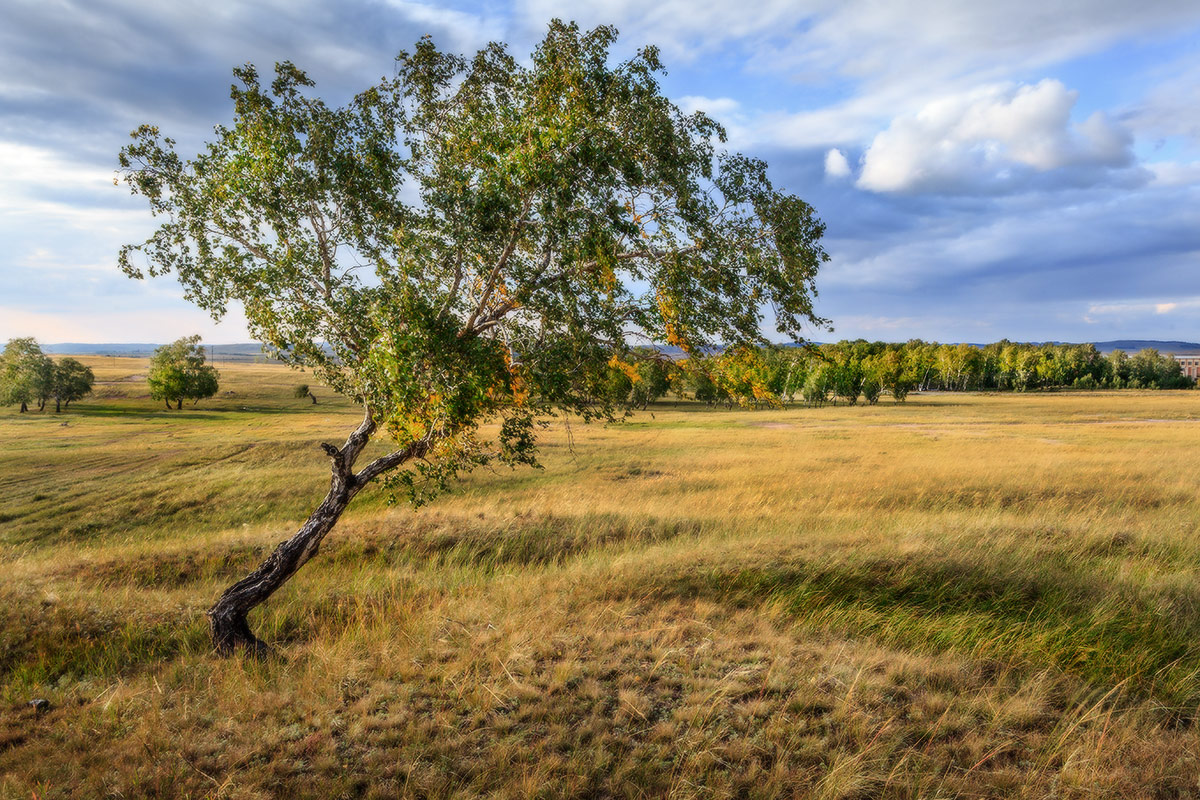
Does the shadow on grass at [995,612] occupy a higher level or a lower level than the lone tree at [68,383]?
lower

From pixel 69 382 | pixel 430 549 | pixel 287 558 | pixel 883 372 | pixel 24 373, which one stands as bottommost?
pixel 430 549

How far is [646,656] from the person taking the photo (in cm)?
754

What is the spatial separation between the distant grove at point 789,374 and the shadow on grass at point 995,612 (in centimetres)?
358

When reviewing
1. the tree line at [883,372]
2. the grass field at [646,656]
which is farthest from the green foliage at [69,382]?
the tree line at [883,372]

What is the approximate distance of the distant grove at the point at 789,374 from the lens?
10.3m

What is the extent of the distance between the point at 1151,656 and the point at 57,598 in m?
19.0

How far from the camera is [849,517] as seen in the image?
52.3 feet

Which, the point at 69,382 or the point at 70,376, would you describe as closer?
the point at 69,382

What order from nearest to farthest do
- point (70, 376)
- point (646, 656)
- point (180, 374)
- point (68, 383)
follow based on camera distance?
point (646, 656) < point (68, 383) < point (70, 376) < point (180, 374)

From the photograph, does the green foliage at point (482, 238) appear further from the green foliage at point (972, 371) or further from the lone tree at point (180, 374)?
the lone tree at point (180, 374)

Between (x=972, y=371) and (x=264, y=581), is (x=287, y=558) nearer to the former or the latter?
(x=264, y=581)

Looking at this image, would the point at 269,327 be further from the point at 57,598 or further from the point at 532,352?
the point at 57,598

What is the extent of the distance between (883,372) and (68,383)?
13011 cm

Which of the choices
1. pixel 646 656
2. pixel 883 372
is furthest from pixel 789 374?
pixel 883 372
